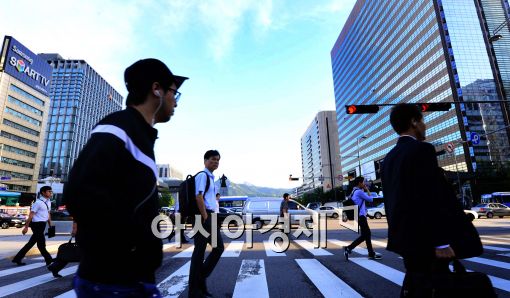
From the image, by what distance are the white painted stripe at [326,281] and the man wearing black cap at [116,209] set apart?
343 centimetres

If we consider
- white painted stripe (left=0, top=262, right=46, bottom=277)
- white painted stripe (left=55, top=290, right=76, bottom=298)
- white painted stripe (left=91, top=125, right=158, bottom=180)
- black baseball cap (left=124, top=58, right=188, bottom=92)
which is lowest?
white painted stripe (left=55, top=290, right=76, bottom=298)

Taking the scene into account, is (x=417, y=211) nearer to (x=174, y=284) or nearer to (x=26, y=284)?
(x=174, y=284)

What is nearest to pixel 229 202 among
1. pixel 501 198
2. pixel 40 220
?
pixel 40 220

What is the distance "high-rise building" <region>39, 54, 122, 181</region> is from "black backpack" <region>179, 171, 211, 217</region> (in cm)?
10788

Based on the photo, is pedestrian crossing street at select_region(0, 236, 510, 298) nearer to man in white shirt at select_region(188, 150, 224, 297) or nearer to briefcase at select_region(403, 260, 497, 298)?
man in white shirt at select_region(188, 150, 224, 297)

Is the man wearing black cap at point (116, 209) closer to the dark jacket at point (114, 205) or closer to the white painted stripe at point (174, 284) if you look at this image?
the dark jacket at point (114, 205)

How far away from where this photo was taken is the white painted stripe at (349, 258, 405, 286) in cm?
470

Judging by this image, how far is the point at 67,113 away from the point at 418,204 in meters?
122

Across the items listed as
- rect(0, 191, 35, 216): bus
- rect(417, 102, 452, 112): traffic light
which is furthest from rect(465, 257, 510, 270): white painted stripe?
rect(0, 191, 35, 216): bus

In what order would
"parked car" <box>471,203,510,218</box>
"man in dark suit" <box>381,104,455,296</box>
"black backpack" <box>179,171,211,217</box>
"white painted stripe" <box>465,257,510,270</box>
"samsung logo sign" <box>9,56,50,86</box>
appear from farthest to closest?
"samsung logo sign" <box>9,56,50,86</box> → "parked car" <box>471,203,510,218</box> → "white painted stripe" <box>465,257,510,270</box> → "black backpack" <box>179,171,211,217</box> → "man in dark suit" <box>381,104,455,296</box>

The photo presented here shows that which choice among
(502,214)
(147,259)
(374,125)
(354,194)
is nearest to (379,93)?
(374,125)

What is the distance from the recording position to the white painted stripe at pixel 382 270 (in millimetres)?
4695

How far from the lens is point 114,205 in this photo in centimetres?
108

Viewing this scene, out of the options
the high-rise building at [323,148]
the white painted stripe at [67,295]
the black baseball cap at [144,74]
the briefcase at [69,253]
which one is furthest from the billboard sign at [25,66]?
the high-rise building at [323,148]
